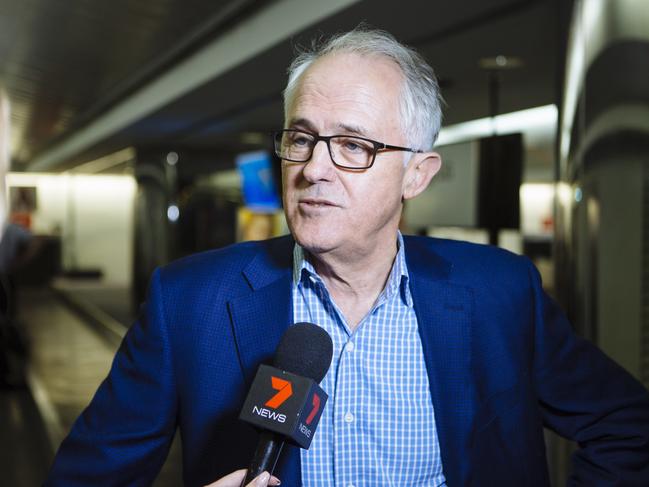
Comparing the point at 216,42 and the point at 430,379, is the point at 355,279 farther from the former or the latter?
the point at 216,42

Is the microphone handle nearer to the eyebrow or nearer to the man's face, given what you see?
the man's face

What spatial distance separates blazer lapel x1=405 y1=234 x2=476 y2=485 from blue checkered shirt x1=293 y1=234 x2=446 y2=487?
0.10 feet

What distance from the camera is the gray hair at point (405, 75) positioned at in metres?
1.51

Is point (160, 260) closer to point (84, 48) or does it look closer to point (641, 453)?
point (84, 48)

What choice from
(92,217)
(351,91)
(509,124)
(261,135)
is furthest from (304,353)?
(92,217)

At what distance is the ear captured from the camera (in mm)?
1619

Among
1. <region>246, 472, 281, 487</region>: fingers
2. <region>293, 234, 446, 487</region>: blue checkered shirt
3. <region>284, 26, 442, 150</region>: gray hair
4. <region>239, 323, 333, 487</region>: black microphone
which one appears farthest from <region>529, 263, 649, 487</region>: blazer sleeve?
<region>246, 472, 281, 487</region>: fingers

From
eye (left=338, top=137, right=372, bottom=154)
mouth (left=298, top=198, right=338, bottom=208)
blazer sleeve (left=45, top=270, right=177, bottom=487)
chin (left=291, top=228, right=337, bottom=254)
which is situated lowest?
blazer sleeve (left=45, top=270, right=177, bottom=487)

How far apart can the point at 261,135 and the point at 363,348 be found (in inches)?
369

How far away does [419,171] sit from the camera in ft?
5.45

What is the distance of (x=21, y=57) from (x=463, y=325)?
584cm

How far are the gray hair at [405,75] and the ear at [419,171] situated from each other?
4cm

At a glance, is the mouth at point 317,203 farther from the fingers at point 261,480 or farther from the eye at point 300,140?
the fingers at point 261,480

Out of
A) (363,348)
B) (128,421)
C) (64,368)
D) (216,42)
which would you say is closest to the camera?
(128,421)
